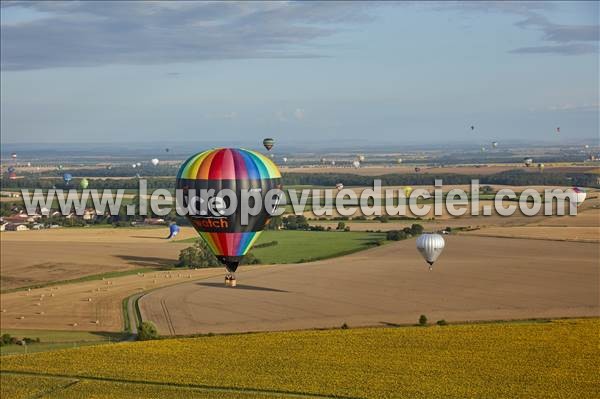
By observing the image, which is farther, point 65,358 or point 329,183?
point 329,183

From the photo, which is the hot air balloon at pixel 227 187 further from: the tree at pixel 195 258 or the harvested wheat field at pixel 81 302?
the tree at pixel 195 258

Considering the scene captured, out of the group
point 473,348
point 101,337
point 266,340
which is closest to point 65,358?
point 101,337

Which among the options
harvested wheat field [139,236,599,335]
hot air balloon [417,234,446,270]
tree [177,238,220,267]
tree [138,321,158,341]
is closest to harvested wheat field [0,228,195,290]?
tree [177,238,220,267]

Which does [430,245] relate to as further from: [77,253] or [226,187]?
[77,253]

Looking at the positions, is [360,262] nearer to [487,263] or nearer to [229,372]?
[487,263]

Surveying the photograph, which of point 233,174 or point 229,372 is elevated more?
point 233,174

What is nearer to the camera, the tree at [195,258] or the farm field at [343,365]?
the farm field at [343,365]

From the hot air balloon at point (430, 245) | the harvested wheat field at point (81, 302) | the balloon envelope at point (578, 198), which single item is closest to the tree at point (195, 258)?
the harvested wheat field at point (81, 302)
